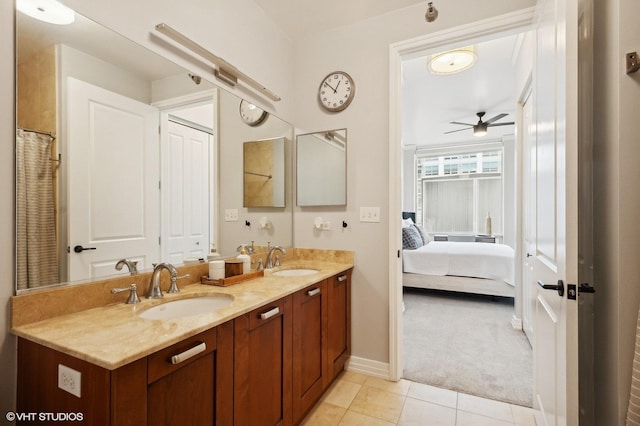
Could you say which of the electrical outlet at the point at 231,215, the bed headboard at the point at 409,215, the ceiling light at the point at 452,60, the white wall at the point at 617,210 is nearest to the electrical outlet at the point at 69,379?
the electrical outlet at the point at 231,215

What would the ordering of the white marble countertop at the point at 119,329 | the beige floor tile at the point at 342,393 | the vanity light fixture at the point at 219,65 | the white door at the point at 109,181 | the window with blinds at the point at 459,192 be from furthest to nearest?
the window with blinds at the point at 459,192 → the beige floor tile at the point at 342,393 → the vanity light fixture at the point at 219,65 → the white door at the point at 109,181 → the white marble countertop at the point at 119,329

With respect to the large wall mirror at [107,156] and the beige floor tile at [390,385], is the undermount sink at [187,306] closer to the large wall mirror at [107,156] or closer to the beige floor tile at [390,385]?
the large wall mirror at [107,156]

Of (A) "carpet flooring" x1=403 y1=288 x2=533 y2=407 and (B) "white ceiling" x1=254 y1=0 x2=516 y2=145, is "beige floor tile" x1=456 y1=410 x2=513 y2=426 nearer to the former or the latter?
(A) "carpet flooring" x1=403 y1=288 x2=533 y2=407

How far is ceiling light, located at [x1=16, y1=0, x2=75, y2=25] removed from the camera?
3.44ft

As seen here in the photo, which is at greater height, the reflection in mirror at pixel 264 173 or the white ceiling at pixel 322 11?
the white ceiling at pixel 322 11

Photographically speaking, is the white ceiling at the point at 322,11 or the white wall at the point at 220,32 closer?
the white wall at the point at 220,32

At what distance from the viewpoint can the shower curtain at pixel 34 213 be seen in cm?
104

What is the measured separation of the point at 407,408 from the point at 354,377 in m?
0.47

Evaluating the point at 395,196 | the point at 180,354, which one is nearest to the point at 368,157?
the point at 395,196

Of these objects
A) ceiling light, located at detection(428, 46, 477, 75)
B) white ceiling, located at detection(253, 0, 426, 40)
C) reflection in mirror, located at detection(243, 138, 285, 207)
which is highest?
white ceiling, located at detection(253, 0, 426, 40)

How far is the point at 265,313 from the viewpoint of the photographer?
52.5 inches

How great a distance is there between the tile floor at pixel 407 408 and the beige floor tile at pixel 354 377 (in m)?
0.05

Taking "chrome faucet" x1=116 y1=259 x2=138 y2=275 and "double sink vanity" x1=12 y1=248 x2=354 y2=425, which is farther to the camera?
"chrome faucet" x1=116 y1=259 x2=138 y2=275

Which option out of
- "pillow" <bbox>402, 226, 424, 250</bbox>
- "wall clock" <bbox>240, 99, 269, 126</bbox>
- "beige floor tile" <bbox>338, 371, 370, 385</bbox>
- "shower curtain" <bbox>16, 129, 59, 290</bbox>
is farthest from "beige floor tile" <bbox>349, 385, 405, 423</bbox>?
"pillow" <bbox>402, 226, 424, 250</bbox>
